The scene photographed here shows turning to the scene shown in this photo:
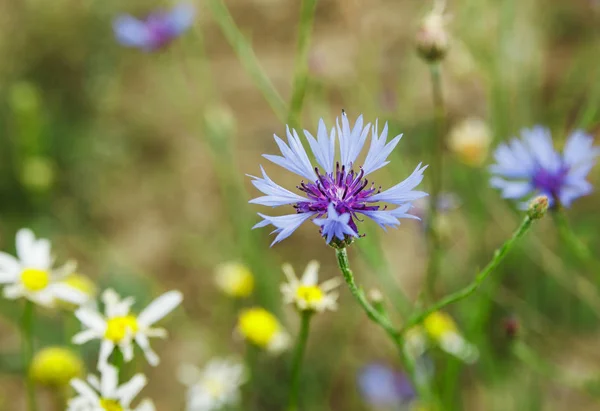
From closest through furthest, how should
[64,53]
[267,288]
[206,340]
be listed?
[267,288] < [206,340] < [64,53]

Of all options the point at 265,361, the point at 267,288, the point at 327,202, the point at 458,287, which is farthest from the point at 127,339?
the point at 458,287

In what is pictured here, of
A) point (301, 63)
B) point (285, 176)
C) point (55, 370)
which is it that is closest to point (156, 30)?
point (301, 63)

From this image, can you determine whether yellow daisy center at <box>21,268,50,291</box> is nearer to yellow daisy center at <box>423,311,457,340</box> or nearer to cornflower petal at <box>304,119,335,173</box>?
cornflower petal at <box>304,119,335,173</box>

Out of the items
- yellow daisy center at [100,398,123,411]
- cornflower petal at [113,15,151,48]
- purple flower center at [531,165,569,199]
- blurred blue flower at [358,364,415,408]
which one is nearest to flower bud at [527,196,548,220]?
purple flower center at [531,165,569,199]

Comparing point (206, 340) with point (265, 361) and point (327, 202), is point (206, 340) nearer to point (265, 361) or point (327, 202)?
point (265, 361)

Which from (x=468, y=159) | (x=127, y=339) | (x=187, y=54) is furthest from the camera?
→ (x=187, y=54)

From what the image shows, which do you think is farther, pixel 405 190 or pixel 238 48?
pixel 238 48

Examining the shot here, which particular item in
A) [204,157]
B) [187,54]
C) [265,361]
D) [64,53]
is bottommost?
[265,361]
